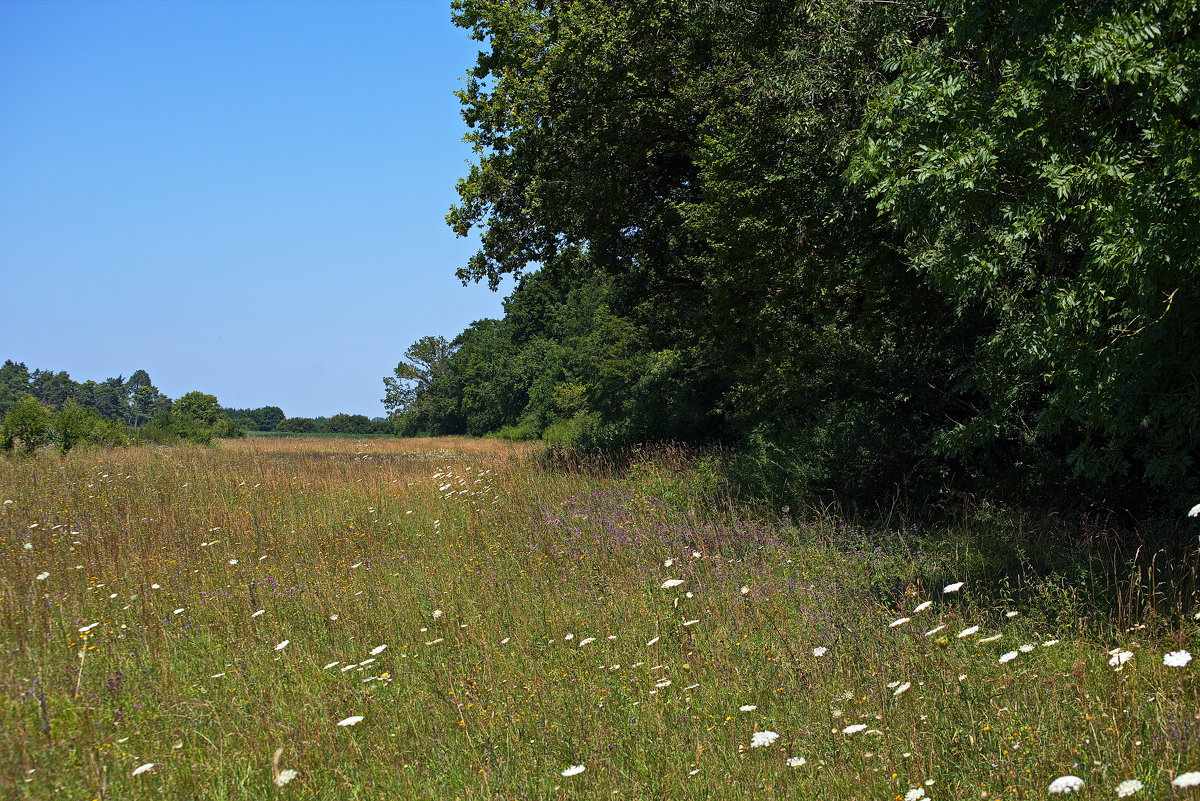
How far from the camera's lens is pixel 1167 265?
5180 mm

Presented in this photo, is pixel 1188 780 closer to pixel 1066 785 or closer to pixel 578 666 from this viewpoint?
pixel 1066 785

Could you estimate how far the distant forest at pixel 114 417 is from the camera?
20438 mm

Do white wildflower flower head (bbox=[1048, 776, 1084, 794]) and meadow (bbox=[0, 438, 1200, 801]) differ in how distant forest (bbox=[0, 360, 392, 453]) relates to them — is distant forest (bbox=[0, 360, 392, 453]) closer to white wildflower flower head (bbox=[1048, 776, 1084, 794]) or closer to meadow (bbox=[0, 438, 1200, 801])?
meadow (bbox=[0, 438, 1200, 801])

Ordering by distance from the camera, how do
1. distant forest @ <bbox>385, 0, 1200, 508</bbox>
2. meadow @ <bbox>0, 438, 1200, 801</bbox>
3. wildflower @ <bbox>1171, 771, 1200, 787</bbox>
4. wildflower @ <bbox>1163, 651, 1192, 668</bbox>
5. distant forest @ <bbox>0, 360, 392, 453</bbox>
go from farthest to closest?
distant forest @ <bbox>0, 360, 392, 453</bbox>, distant forest @ <bbox>385, 0, 1200, 508</bbox>, meadow @ <bbox>0, 438, 1200, 801</bbox>, wildflower @ <bbox>1163, 651, 1192, 668</bbox>, wildflower @ <bbox>1171, 771, 1200, 787</bbox>

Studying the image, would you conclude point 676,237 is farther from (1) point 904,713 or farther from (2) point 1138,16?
(1) point 904,713

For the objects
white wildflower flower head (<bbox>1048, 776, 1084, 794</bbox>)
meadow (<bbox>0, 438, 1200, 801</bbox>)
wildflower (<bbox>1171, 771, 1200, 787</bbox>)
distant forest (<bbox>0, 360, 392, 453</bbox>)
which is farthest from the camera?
distant forest (<bbox>0, 360, 392, 453</bbox>)

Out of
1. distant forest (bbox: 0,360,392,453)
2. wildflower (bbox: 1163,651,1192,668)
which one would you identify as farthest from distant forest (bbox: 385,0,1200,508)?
distant forest (bbox: 0,360,392,453)

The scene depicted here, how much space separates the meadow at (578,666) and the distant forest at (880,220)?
166 cm

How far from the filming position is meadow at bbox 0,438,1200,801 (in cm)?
372

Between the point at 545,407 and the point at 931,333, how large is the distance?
52.0m

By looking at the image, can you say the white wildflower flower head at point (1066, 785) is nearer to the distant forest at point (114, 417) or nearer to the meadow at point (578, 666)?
the meadow at point (578, 666)

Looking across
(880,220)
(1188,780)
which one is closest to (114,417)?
(880,220)

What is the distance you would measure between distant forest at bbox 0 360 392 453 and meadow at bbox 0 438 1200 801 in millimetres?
13541

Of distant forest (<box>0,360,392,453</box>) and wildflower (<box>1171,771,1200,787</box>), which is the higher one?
distant forest (<box>0,360,392,453</box>)
